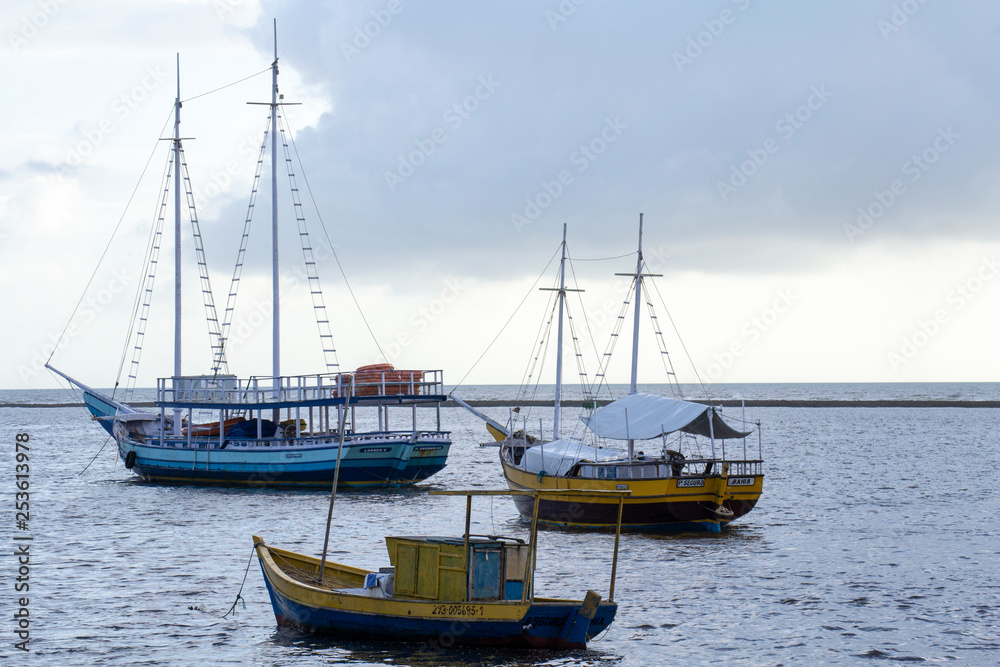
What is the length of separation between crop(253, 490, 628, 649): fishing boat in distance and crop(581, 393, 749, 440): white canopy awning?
16302 mm

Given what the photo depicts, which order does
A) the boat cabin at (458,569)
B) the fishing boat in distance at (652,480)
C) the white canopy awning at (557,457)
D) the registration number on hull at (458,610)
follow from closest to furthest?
1. the registration number on hull at (458,610)
2. the boat cabin at (458,569)
3. the fishing boat in distance at (652,480)
4. the white canopy awning at (557,457)

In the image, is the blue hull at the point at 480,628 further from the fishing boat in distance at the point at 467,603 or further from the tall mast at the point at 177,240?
the tall mast at the point at 177,240

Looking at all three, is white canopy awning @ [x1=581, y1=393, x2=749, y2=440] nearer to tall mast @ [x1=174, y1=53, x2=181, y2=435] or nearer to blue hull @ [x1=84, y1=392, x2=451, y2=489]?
blue hull @ [x1=84, y1=392, x2=451, y2=489]

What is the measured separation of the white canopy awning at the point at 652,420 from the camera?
3559 cm

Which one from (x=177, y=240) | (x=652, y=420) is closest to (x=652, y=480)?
(x=652, y=420)

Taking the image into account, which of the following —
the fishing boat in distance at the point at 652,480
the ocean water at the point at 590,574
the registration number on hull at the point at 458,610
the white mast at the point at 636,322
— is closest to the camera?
the registration number on hull at the point at 458,610

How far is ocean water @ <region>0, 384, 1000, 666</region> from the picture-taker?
2052 centimetres

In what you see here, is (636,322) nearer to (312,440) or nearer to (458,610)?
(312,440)

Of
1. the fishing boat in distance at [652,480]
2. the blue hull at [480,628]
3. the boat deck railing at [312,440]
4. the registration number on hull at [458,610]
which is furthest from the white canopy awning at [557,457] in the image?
the registration number on hull at [458,610]

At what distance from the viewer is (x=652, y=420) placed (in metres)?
36.6

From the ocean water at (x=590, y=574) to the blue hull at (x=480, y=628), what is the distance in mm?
313

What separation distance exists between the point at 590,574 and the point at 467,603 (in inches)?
378

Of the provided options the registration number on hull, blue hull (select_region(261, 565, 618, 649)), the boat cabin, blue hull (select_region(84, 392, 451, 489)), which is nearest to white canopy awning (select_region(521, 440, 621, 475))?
blue hull (select_region(84, 392, 451, 489))

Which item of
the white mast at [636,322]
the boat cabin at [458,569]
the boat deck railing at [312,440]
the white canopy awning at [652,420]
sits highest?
the white mast at [636,322]
